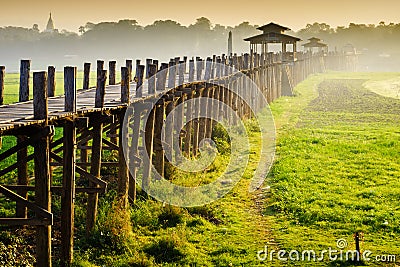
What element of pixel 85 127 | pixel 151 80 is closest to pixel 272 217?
pixel 151 80

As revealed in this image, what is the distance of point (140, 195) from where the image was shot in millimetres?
14352

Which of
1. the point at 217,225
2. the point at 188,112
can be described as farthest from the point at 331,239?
the point at 188,112

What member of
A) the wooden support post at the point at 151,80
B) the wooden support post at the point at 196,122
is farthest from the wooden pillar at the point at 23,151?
the wooden support post at the point at 196,122

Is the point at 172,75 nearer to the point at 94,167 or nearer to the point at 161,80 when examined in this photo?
the point at 161,80

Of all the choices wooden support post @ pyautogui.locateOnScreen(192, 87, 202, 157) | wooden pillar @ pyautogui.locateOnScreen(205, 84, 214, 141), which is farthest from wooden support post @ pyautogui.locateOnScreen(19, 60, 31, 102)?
wooden pillar @ pyautogui.locateOnScreen(205, 84, 214, 141)

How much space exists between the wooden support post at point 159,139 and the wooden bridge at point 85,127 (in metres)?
0.02

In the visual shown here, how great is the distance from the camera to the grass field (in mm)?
10875

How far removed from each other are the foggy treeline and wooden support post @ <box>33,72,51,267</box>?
3784 inches

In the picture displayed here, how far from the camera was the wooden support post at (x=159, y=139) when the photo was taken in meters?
15.5

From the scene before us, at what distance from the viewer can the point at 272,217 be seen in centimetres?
1327

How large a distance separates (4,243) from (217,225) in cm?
405

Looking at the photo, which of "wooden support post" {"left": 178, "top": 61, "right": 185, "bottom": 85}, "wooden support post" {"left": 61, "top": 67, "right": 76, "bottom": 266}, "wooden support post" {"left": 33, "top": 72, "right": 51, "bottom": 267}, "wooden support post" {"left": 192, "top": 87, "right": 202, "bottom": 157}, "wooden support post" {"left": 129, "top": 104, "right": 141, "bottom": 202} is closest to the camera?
"wooden support post" {"left": 33, "top": 72, "right": 51, "bottom": 267}

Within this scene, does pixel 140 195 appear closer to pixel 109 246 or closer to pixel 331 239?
pixel 109 246

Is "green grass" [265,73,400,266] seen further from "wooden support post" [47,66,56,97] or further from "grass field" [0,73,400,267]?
"wooden support post" [47,66,56,97]
